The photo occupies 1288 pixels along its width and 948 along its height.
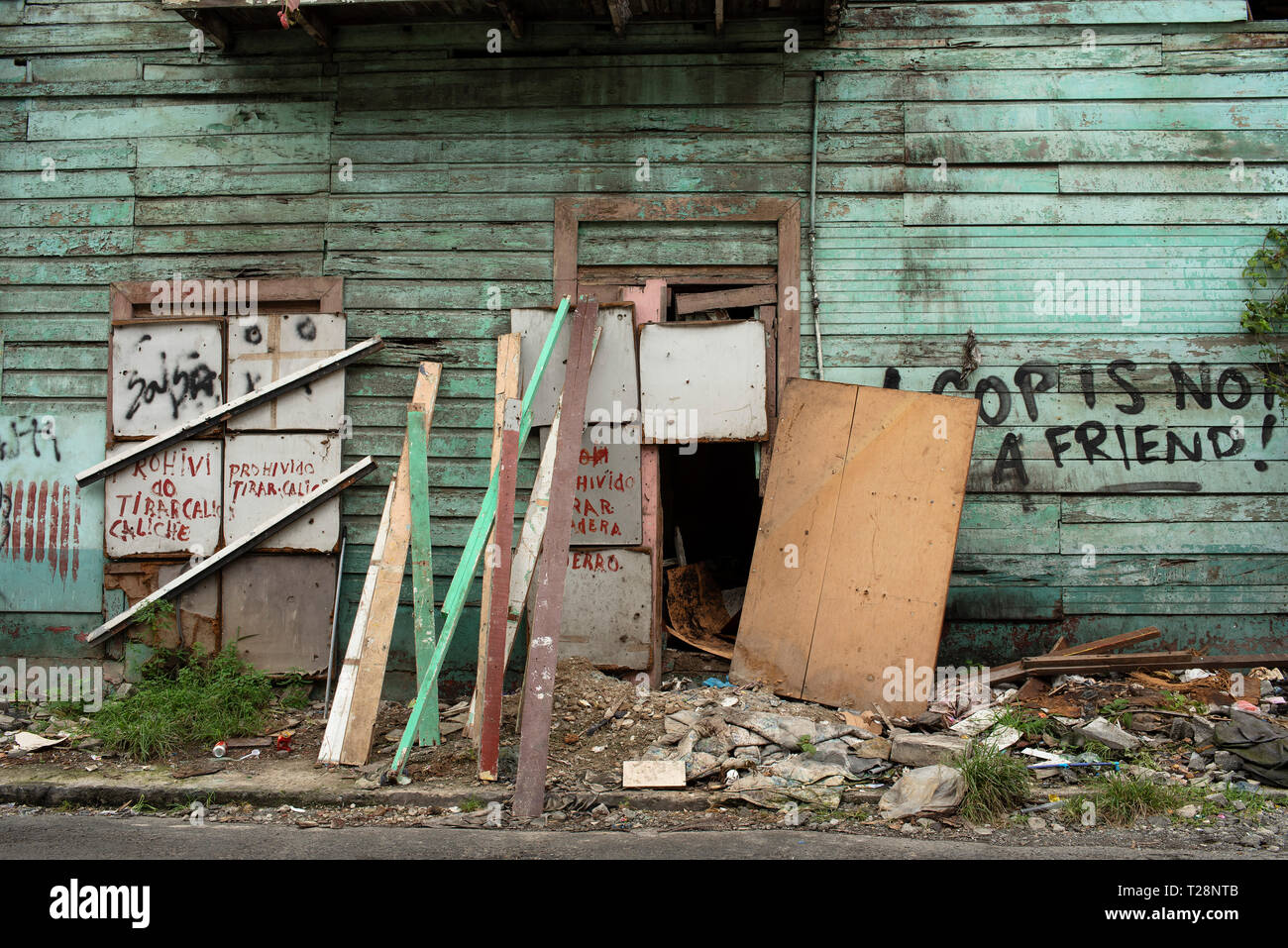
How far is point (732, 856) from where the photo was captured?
3834mm

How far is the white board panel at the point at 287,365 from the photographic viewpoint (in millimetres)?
6398

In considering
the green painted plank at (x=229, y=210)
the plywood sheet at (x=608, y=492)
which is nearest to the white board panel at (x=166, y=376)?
the green painted plank at (x=229, y=210)

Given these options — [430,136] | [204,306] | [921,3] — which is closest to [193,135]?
[204,306]

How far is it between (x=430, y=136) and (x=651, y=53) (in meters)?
1.71

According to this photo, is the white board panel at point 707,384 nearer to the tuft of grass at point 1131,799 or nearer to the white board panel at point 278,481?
the white board panel at point 278,481

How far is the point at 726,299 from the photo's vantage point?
625cm

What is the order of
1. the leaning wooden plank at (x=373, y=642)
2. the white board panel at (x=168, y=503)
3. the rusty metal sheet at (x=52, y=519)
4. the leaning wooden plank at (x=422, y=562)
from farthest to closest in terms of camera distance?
the rusty metal sheet at (x=52, y=519), the white board panel at (x=168, y=503), the leaning wooden plank at (x=422, y=562), the leaning wooden plank at (x=373, y=642)

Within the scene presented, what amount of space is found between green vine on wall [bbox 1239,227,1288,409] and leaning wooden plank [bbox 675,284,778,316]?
327cm

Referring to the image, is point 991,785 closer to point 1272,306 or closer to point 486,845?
point 486,845

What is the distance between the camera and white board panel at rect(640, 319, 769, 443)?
6113 millimetres

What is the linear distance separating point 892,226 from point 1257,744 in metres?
3.84

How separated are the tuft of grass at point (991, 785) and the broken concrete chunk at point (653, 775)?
143cm

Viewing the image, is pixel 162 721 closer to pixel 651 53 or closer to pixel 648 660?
pixel 648 660

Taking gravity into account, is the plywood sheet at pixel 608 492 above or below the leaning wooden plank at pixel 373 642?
above
